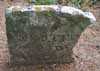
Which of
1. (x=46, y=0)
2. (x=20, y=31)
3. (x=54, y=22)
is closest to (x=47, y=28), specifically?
(x=54, y=22)

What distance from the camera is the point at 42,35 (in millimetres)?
3629

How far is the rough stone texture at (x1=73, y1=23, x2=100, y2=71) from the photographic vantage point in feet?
13.4

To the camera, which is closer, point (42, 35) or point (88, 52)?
point (42, 35)

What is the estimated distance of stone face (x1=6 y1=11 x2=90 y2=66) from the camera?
3.48m

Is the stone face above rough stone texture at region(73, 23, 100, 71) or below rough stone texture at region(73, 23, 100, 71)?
above

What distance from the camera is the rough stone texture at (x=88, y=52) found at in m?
4.07

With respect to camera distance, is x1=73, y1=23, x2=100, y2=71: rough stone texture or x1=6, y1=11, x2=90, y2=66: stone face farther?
x1=73, y1=23, x2=100, y2=71: rough stone texture

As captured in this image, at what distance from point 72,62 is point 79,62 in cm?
12

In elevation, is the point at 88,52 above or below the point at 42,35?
below

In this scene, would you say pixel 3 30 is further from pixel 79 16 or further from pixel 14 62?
pixel 79 16

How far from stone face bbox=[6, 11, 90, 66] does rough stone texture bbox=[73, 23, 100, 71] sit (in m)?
0.30

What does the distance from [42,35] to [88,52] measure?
110 cm

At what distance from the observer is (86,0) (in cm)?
620

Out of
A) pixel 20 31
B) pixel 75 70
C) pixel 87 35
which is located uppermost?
pixel 20 31
